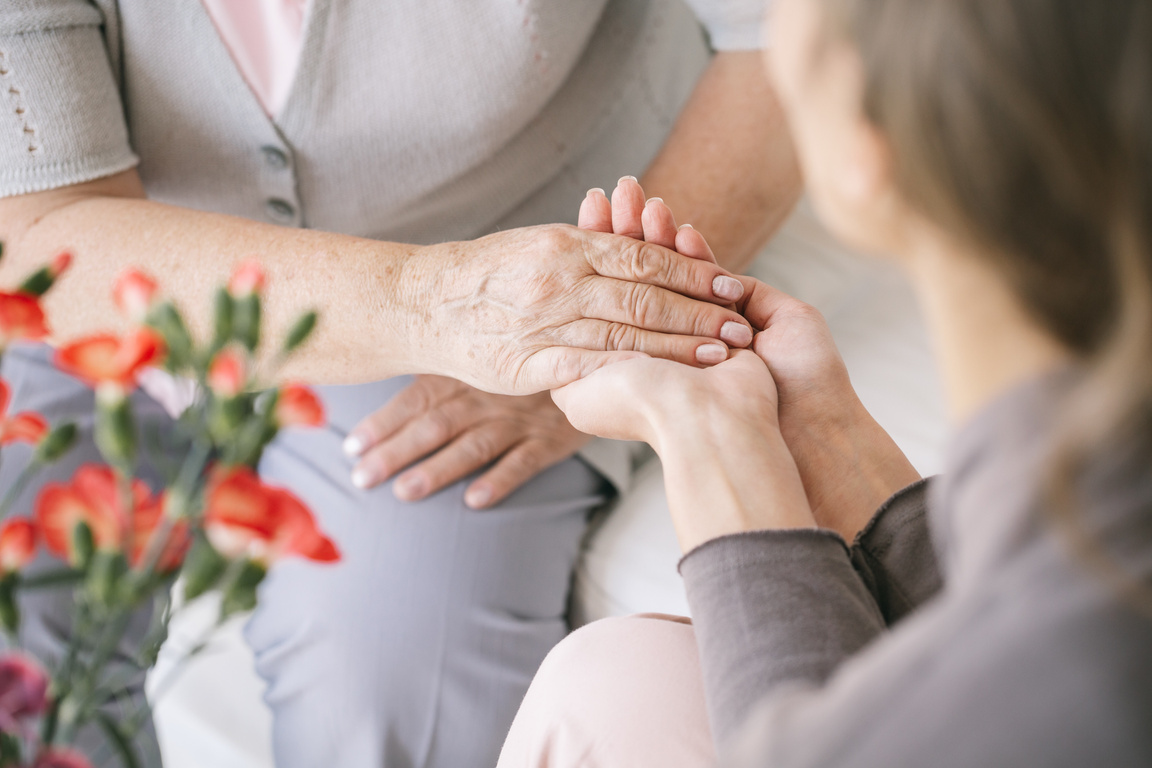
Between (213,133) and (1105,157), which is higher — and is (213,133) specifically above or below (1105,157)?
below

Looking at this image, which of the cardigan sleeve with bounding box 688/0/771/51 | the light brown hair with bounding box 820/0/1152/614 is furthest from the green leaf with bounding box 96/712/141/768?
the cardigan sleeve with bounding box 688/0/771/51

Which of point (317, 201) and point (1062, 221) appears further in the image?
point (317, 201)

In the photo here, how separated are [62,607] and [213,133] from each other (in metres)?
0.53

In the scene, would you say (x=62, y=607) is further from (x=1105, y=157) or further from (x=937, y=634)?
(x=1105, y=157)

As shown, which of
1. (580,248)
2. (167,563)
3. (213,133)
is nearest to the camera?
(167,563)

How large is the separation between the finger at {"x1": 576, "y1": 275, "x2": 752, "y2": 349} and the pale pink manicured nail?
0.02 m

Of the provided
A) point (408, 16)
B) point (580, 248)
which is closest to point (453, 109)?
point (408, 16)

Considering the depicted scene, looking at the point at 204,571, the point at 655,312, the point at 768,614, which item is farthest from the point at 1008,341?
the point at 655,312

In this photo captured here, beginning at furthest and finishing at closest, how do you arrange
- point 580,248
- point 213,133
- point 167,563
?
1. point 213,133
2. point 580,248
3. point 167,563

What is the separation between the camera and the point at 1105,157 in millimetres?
320

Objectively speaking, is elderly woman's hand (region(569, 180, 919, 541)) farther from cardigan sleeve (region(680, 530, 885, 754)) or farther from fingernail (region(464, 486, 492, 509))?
fingernail (region(464, 486, 492, 509))

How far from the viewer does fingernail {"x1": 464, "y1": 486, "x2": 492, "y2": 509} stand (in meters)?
0.96

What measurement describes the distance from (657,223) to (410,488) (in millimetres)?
404

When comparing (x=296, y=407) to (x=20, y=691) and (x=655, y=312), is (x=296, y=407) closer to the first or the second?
(x=20, y=691)
